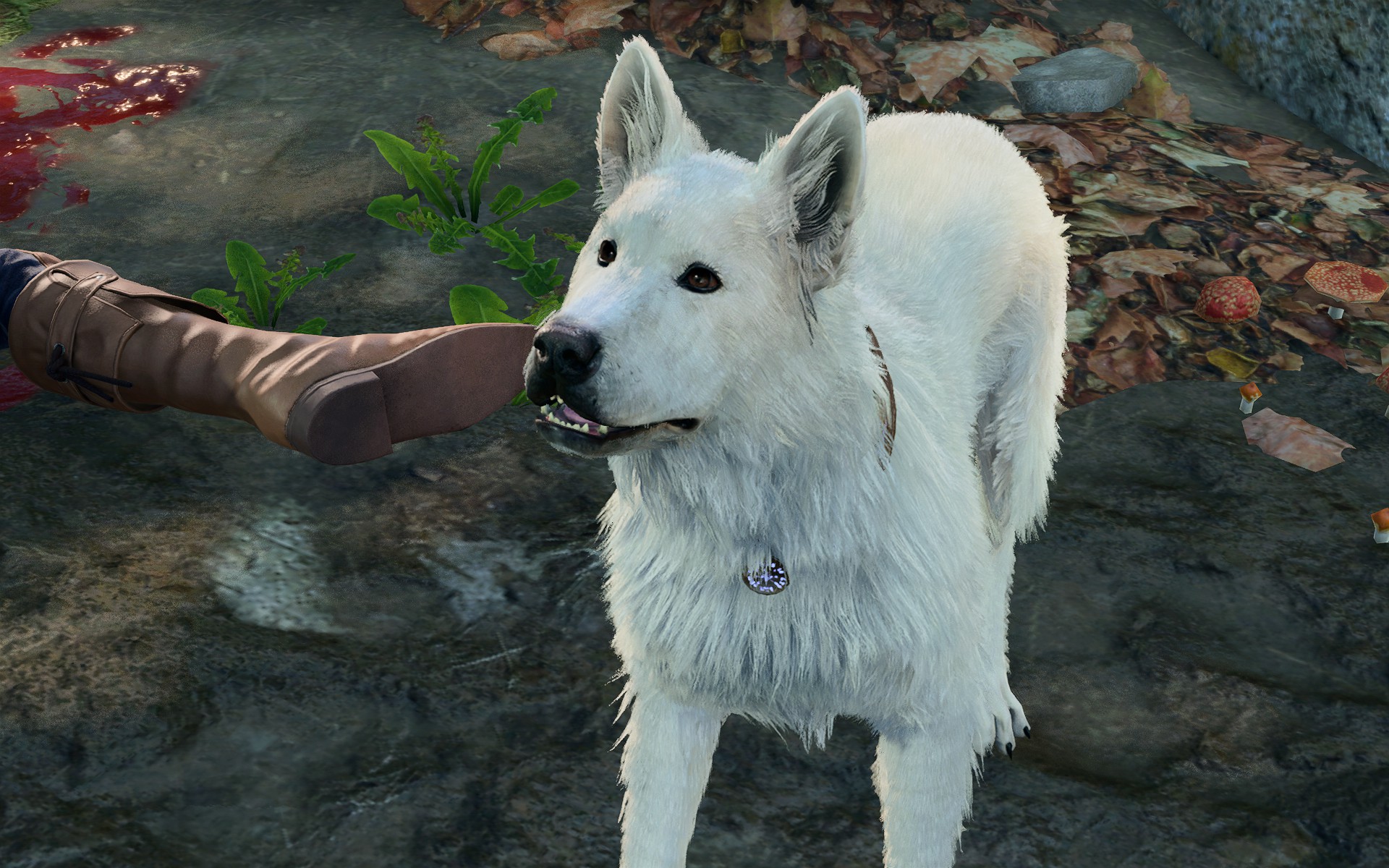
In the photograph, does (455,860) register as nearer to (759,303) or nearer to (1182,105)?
(759,303)

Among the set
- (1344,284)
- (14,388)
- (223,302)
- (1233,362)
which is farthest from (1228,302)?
(14,388)

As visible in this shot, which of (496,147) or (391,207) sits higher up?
(496,147)

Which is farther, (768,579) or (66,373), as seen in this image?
(66,373)

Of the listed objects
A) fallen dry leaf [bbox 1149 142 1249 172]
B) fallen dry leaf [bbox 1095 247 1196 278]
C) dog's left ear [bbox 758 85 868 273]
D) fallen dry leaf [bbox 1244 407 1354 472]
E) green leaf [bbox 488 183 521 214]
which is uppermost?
dog's left ear [bbox 758 85 868 273]

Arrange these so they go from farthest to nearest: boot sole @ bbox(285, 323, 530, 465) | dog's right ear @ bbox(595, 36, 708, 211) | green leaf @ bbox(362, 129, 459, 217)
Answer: green leaf @ bbox(362, 129, 459, 217)
boot sole @ bbox(285, 323, 530, 465)
dog's right ear @ bbox(595, 36, 708, 211)

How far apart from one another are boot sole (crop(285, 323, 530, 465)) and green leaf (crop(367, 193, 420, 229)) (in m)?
1.77

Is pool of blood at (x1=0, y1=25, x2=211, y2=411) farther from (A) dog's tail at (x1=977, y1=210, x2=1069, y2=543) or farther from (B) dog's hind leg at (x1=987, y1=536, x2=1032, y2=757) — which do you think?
(B) dog's hind leg at (x1=987, y1=536, x2=1032, y2=757)

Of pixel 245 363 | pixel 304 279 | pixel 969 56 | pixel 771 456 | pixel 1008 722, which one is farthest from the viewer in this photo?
pixel 969 56

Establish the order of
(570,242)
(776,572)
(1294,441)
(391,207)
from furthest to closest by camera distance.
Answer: (391,207)
(570,242)
(1294,441)
(776,572)

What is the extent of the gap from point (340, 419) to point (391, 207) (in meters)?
2.24

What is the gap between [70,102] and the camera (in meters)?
7.12

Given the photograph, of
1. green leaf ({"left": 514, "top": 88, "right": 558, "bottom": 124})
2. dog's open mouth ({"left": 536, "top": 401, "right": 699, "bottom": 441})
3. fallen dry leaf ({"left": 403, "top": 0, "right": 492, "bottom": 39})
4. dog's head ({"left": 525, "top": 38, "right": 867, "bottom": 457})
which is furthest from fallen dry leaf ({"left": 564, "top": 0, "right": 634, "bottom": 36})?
dog's open mouth ({"left": 536, "top": 401, "right": 699, "bottom": 441})

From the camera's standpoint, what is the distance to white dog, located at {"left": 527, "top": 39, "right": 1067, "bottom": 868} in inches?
92.7

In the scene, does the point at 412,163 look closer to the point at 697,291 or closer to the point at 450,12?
the point at 450,12
